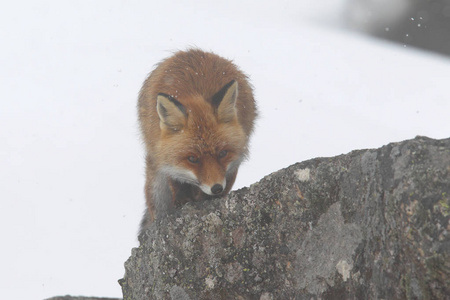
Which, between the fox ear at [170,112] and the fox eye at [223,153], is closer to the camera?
the fox ear at [170,112]

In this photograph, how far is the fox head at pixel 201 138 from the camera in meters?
3.57

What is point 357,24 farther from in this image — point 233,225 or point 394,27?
point 233,225

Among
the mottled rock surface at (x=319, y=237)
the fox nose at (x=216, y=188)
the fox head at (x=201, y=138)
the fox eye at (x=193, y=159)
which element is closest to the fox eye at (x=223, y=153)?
the fox head at (x=201, y=138)

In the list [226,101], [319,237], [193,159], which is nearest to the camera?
[319,237]

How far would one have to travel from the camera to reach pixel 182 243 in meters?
3.22

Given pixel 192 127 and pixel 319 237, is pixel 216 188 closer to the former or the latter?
pixel 192 127

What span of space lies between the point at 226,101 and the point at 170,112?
489 millimetres

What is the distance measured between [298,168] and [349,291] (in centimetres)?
86

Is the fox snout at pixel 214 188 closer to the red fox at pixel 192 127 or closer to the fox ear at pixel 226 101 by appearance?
the red fox at pixel 192 127

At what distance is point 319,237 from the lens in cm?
275

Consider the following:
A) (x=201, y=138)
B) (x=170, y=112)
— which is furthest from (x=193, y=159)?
(x=170, y=112)

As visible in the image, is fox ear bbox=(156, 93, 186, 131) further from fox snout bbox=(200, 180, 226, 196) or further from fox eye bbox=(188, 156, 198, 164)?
fox snout bbox=(200, 180, 226, 196)

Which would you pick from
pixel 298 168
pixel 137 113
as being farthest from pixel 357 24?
pixel 298 168

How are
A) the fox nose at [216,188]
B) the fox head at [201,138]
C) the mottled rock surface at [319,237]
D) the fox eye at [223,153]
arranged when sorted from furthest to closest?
the fox eye at [223,153] < the fox head at [201,138] < the fox nose at [216,188] < the mottled rock surface at [319,237]
